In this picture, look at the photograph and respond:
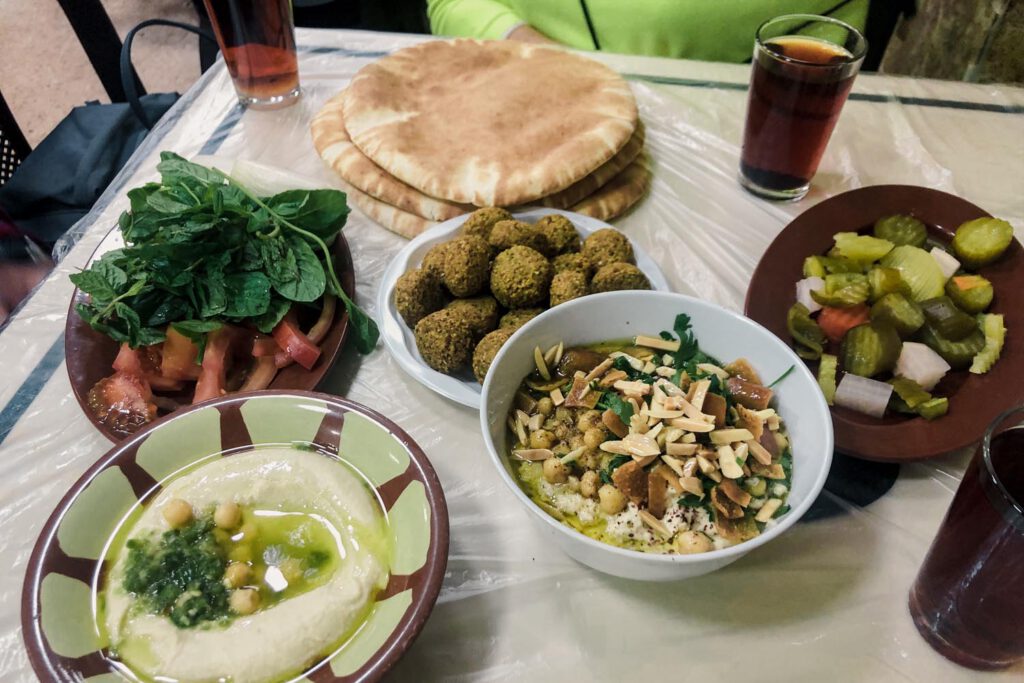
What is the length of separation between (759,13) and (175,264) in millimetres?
1873

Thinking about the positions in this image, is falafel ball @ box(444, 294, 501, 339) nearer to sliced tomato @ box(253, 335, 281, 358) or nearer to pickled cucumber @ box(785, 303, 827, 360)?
sliced tomato @ box(253, 335, 281, 358)

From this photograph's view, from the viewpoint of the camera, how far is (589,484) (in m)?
1.05

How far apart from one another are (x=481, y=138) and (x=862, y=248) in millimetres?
912

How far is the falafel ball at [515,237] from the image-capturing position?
4.67 feet

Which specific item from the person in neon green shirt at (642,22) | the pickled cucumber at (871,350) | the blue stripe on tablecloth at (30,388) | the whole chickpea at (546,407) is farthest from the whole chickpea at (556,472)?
the person in neon green shirt at (642,22)

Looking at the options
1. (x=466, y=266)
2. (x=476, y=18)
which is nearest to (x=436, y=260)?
(x=466, y=266)

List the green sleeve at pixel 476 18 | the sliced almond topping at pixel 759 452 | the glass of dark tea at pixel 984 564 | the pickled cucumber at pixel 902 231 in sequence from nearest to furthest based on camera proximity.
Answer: the glass of dark tea at pixel 984 564 → the sliced almond topping at pixel 759 452 → the pickled cucumber at pixel 902 231 → the green sleeve at pixel 476 18

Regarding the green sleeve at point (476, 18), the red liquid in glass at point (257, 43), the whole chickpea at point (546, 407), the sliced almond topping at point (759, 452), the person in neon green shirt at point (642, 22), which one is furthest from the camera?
the green sleeve at point (476, 18)

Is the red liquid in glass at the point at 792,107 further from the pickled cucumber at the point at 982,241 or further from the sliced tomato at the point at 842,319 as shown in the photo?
the sliced tomato at the point at 842,319

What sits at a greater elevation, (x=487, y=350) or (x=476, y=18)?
(x=476, y=18)

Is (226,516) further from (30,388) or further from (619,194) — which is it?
(619,194)

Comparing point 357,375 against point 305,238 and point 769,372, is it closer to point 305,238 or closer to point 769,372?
point 305,238

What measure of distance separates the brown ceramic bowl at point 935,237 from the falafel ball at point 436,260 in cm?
59

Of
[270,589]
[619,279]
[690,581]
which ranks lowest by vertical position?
[690,581]
